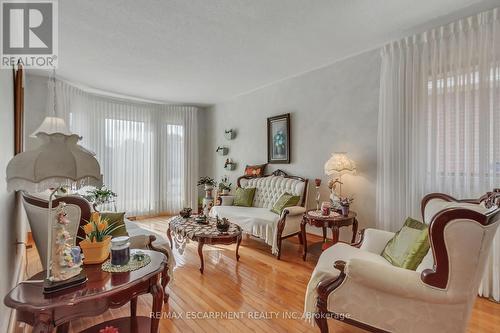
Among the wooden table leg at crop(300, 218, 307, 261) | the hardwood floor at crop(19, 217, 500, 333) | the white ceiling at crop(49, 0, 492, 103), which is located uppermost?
the white ceiling at crop(49, 0, 492, 103)

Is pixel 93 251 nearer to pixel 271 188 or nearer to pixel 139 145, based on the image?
pixel 271 188

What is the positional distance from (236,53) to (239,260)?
2.83m

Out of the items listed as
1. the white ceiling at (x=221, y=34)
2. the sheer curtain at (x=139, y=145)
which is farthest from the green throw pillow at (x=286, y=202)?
the sheer curtain at (x=139, y=145)

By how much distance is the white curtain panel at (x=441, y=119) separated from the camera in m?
2.45

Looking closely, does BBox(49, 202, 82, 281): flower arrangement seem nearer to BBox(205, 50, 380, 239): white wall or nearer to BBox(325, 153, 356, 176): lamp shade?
BBox(325, 153, 356, 176): lamp shade

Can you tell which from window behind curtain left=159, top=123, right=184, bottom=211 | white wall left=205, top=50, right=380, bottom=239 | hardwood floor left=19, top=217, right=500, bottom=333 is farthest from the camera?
window behind curtain left=159, top=123, right=184, bottom=211

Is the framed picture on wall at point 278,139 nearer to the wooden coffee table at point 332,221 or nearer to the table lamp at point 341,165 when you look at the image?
the table lamp at point 341,165

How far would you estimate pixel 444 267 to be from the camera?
1424 millimetres

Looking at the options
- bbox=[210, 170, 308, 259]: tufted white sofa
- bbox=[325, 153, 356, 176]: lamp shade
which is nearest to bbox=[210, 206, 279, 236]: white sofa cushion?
bbox=[210, 170, 308, 259]: tufted white sofa

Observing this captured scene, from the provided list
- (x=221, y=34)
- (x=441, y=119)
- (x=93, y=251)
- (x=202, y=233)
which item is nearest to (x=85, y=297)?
(x=93, y=251)

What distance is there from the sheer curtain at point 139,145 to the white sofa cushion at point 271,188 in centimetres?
240

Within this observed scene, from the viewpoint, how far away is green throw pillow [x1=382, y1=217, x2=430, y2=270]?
1794mm

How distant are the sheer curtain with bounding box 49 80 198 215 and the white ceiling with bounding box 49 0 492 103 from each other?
3.08 feet

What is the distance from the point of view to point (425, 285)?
1474 millimetres
